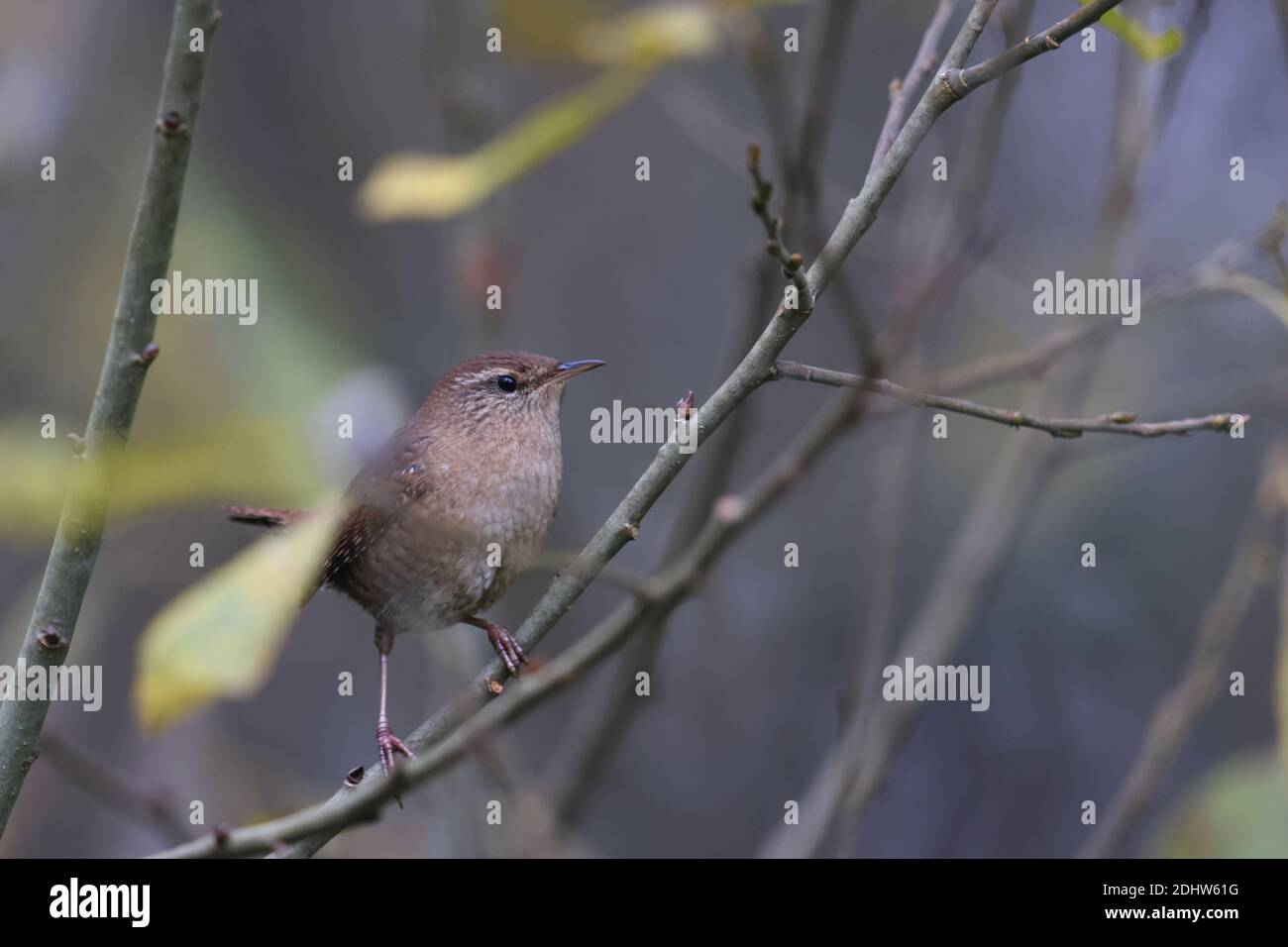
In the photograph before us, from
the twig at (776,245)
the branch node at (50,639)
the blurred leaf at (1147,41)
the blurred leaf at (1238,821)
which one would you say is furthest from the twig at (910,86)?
the blurred leaf at (1238,821)

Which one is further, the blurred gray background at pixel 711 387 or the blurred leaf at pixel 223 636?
the blurred gray background at pixel 711 387

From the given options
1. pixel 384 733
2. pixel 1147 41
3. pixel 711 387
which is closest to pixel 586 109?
pixel 1147 41

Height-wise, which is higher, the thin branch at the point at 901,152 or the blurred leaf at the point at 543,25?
the blurred leaf at the point at 543,25

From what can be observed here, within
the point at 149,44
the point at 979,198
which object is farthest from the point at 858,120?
the point at 149,44

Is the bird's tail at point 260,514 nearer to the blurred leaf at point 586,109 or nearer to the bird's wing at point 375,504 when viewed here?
the bird's wing at point 375,504

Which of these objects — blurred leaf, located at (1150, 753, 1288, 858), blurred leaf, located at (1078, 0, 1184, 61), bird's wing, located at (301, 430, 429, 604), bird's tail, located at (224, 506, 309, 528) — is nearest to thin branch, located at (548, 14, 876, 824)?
bird's wing, located at (301, 430, 429, 604)

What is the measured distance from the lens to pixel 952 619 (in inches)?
159

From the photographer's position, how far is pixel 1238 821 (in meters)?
3.14

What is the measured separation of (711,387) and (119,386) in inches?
154

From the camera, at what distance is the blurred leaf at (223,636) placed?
156cm

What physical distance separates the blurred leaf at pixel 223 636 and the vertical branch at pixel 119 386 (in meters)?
0.41
